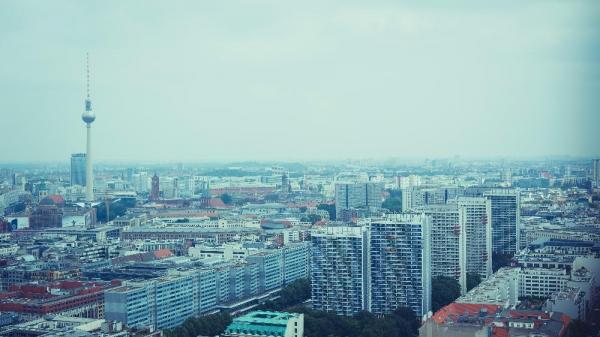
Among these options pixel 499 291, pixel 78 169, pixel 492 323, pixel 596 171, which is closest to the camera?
pixel 596 171

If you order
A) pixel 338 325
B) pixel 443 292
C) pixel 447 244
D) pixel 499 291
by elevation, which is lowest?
pixel 338 325

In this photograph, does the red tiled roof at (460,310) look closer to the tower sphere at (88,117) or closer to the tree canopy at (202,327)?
the tree canopy at (202,327)

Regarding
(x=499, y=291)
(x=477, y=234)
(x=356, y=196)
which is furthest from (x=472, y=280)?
(x=356, y=196)

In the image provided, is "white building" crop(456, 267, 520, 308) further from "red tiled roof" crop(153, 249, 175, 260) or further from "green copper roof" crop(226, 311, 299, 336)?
"red tiled roof" crop(153, 249, 175, 260)

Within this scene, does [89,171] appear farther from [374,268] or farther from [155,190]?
[374,268]

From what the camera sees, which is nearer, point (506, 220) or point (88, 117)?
point (506, 220)

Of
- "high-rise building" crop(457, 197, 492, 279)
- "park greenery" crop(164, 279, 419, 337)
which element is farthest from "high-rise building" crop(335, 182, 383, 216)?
"park greenery" crop(164, 279, 419, 337)

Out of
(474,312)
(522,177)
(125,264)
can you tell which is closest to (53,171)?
(125,264)
